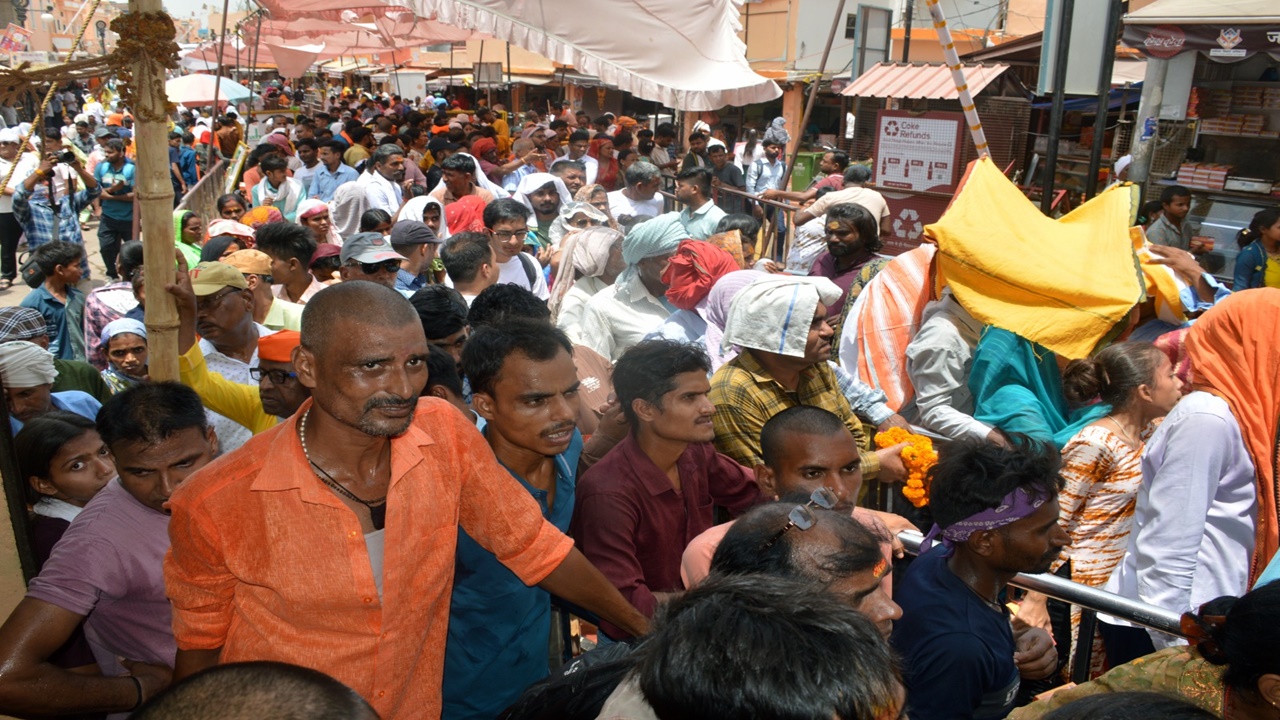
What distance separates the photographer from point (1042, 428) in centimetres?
418

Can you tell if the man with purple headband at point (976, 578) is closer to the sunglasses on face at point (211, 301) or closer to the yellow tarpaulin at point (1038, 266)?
the yellow tarpaulin at point (1038, 266)

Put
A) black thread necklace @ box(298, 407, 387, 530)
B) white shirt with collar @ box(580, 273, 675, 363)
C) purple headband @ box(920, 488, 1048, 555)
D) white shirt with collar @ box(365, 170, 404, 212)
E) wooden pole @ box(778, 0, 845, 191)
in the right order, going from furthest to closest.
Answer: white shirt with collar @ box(365, 170, 404, 212) → wooden pole @ box(778, 0, 845, 191) → white shirt with collar @ box(580, 273, 675, 363) → purple headband @ box(920, 488, 1048, 555) → black thread necklace @ box(298, 407, 387, 530)

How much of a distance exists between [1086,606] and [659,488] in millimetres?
1381

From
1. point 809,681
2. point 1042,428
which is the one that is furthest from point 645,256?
point 809,681

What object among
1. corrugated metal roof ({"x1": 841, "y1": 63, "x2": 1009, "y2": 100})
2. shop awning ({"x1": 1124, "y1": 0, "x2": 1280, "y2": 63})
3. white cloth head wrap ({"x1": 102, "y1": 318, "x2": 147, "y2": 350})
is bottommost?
white cloth head wrap ({"x1": 102, "y1": 318, "x2": 147, "y2": 350})

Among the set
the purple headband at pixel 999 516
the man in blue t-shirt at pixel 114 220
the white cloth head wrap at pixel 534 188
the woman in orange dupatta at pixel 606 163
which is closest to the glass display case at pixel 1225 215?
the woman in orange dupatta at pixel 606 163

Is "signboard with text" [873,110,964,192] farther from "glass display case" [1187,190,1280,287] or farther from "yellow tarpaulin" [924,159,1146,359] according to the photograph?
"glass display case" [1187,190,1280,287]

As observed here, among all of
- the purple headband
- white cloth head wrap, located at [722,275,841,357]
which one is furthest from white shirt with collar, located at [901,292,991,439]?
the purple headband

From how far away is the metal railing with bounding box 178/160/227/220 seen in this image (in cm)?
935

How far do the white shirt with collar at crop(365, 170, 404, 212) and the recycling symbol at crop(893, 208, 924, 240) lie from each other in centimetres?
485

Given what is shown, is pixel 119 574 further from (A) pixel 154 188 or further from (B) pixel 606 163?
(B) pixel 606 163

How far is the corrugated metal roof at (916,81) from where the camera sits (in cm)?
1073

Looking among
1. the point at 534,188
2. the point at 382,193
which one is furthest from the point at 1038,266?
the point at 382,193

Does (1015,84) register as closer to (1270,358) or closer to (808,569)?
(1270,358)
